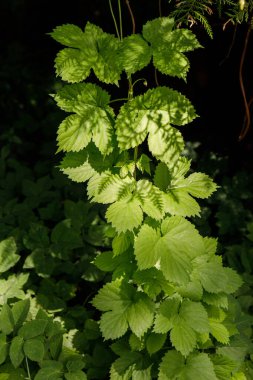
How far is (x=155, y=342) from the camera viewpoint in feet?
5.70

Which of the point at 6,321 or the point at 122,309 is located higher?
the point at 122,309

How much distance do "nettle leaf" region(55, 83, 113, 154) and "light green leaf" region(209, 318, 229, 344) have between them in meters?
0.95

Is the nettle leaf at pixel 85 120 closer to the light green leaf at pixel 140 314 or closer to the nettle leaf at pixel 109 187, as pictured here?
the nettle leaf at pixel 109 187

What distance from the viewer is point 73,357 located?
1913 mm

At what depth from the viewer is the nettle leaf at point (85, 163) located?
153 centimetres

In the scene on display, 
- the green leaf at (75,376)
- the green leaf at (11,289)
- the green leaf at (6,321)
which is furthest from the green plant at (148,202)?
the green leaf at (11,289)

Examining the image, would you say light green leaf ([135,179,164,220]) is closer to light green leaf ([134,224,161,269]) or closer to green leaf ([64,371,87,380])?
light green leaf ([134,224,161,269])

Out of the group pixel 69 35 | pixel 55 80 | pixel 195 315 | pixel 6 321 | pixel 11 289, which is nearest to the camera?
pixel 69 35

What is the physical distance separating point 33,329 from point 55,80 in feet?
8.25

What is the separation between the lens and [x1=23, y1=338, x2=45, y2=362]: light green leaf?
5.80ft

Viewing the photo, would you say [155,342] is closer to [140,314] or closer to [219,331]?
[140,314]

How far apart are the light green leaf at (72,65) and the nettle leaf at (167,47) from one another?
238mm

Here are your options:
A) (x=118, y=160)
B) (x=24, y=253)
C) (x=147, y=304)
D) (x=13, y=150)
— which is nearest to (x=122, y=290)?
(x=147, y=304)

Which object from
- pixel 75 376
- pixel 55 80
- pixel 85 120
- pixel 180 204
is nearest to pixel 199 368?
pixel 75 376
